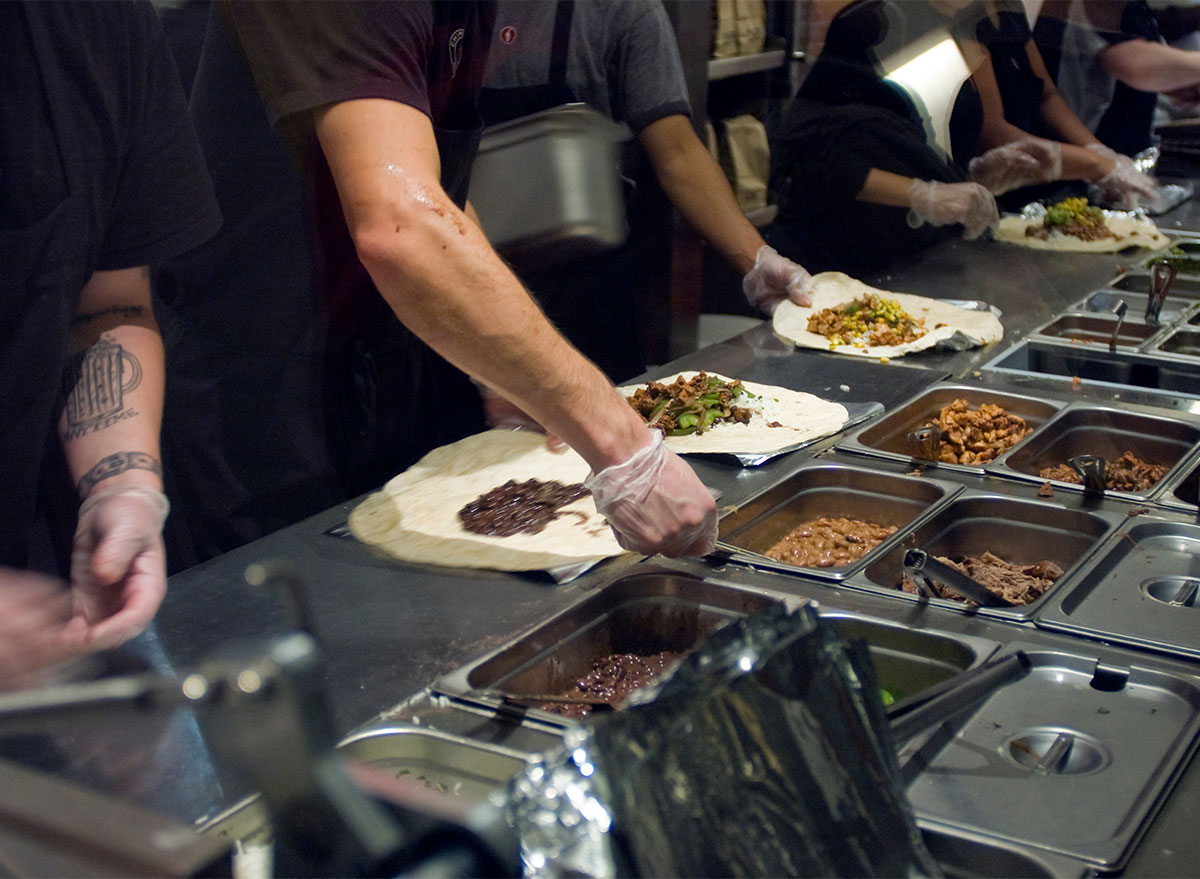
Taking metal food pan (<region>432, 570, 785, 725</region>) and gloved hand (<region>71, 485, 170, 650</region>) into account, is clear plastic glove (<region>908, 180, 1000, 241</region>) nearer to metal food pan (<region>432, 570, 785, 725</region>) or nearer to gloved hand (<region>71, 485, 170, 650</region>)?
metal food pan (<region>432, 570, 785, 725</region>)

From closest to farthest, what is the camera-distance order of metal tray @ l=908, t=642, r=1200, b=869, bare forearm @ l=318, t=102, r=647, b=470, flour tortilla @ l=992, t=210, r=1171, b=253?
metal tray @ l=908, t=642, r=1200, b=869
bare forearm @ l=318, t=102, r=647, b=470
flour tortilla @ l=992, t=210, r=1171, b=253

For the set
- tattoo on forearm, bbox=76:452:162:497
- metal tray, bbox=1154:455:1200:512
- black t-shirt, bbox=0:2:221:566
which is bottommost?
metal tray, bbox=1154:455:1200:512

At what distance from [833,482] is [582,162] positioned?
0.86 metres

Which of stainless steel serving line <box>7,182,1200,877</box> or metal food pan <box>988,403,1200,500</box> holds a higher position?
stainless steel serving line <box>7,182,1200,877</box>

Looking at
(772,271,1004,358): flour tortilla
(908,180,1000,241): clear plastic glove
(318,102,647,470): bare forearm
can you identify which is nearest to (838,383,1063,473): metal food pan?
(772,271,1004,358): flour tortilla

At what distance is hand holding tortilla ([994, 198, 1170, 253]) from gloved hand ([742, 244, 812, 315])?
3.08ft

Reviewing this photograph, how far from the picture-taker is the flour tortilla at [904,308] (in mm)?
2346

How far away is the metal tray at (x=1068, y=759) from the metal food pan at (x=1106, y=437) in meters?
0.73

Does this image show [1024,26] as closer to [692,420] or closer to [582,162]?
[582,162]

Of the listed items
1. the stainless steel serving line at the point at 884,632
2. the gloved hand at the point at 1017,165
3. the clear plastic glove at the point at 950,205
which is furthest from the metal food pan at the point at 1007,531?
the gloved hand at the point at 1017,165

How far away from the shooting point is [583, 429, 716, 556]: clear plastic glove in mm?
1379

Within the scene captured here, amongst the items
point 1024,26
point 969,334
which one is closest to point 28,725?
point 969,334

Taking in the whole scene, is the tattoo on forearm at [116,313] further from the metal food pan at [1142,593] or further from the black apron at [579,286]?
the metal food pan at [1142,593]

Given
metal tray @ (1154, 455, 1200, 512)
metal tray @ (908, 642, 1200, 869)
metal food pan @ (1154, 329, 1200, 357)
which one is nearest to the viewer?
metal tray @ (908, 642, 1200, 869)
